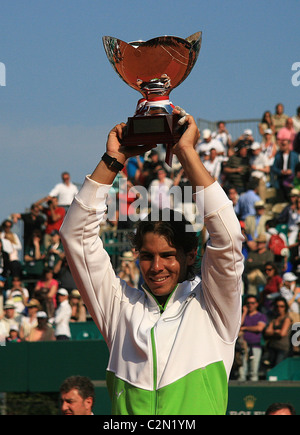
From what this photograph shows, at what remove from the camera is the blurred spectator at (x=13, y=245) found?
48.4ft

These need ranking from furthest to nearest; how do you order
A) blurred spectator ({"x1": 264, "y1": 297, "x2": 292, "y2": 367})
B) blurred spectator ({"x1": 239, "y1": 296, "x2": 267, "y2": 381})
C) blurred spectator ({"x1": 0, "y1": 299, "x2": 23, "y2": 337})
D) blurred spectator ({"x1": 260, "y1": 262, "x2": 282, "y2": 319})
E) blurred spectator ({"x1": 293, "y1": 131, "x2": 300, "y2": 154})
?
blurred spectator ({"x1": 293, "y1": 131, "x2": 300, "y2": 154}) < blurred spectator ({"x1": 0, "y1": 299, "x2": 23, "y2": 337}) < blurred spectator ({"x1": 260, "y1": 262, "x2": 282, "y2": 319}) < blurred spectator ({"x1": 239, "y1": 296, "x2": 267, "y2": 381}) < blurred spectator ({"x1": 264, "y1": 297, "x2": 292, "y2": 367})

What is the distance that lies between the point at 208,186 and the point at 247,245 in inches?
367

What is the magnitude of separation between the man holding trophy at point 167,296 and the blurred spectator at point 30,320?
869 centimetres

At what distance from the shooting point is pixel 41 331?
38.0 feet

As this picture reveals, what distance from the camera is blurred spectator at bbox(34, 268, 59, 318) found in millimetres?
12544

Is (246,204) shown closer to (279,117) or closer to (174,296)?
(279,117)

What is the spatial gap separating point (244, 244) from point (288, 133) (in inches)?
114

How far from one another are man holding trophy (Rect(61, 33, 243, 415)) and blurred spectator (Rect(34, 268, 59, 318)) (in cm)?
924

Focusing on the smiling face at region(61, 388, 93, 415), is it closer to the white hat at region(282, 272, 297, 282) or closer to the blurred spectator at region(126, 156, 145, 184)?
the white hat at region(282, 272, 297, 282)

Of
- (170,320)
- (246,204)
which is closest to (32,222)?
(246,204)

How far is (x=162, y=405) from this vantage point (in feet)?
10.0

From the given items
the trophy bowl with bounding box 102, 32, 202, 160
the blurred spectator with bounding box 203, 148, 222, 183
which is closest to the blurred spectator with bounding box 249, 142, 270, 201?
the blurred spectator with bounding box 203, 148, 222, 183
